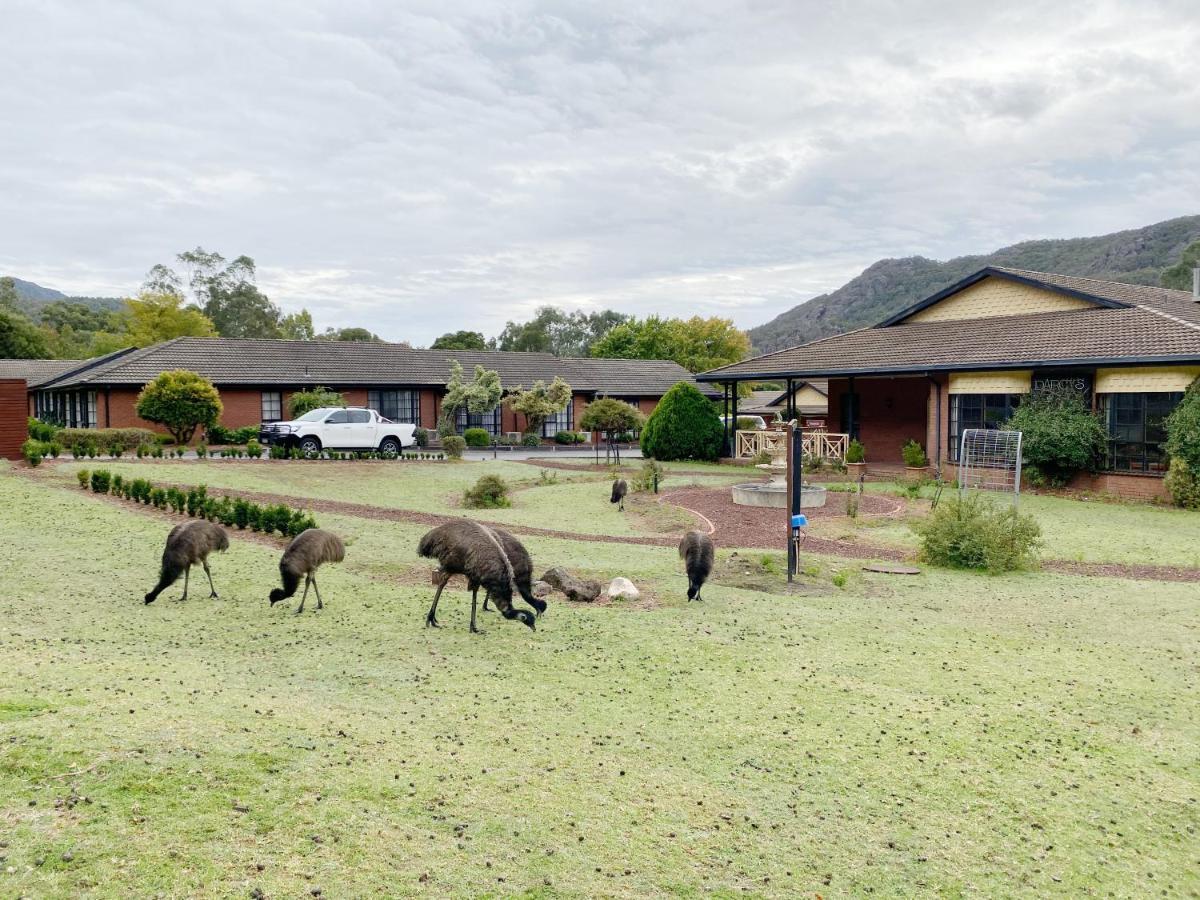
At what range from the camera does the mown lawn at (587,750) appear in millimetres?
3943

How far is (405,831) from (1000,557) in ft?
34.2

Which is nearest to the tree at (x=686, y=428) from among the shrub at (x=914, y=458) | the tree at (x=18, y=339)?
the shrub at (x=914, y=458)

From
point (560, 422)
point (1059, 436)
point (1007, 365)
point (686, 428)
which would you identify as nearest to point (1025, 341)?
point (1007, 365)

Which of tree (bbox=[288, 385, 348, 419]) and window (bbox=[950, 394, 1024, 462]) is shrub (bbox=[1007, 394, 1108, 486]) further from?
tree (bbox=[288, 385, 348, 419])

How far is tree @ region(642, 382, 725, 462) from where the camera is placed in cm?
3005

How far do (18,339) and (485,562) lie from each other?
68.8 m

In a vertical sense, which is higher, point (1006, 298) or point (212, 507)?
point (1006, 298)

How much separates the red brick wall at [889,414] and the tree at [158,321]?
49.1 meters

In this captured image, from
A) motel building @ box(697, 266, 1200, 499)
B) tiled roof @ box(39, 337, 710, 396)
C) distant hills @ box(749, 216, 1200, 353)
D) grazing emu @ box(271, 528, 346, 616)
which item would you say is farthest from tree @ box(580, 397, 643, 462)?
distant hills @ box(749, 216, 1200, 353)

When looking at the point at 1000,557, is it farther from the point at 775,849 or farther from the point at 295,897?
the point at 295,897

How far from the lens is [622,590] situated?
9867 mm

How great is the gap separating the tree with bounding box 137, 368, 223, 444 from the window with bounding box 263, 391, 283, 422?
6.36 meters

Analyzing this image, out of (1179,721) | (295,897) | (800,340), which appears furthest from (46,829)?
(800,340)

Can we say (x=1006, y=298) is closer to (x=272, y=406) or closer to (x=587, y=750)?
(x=587, y=750)
